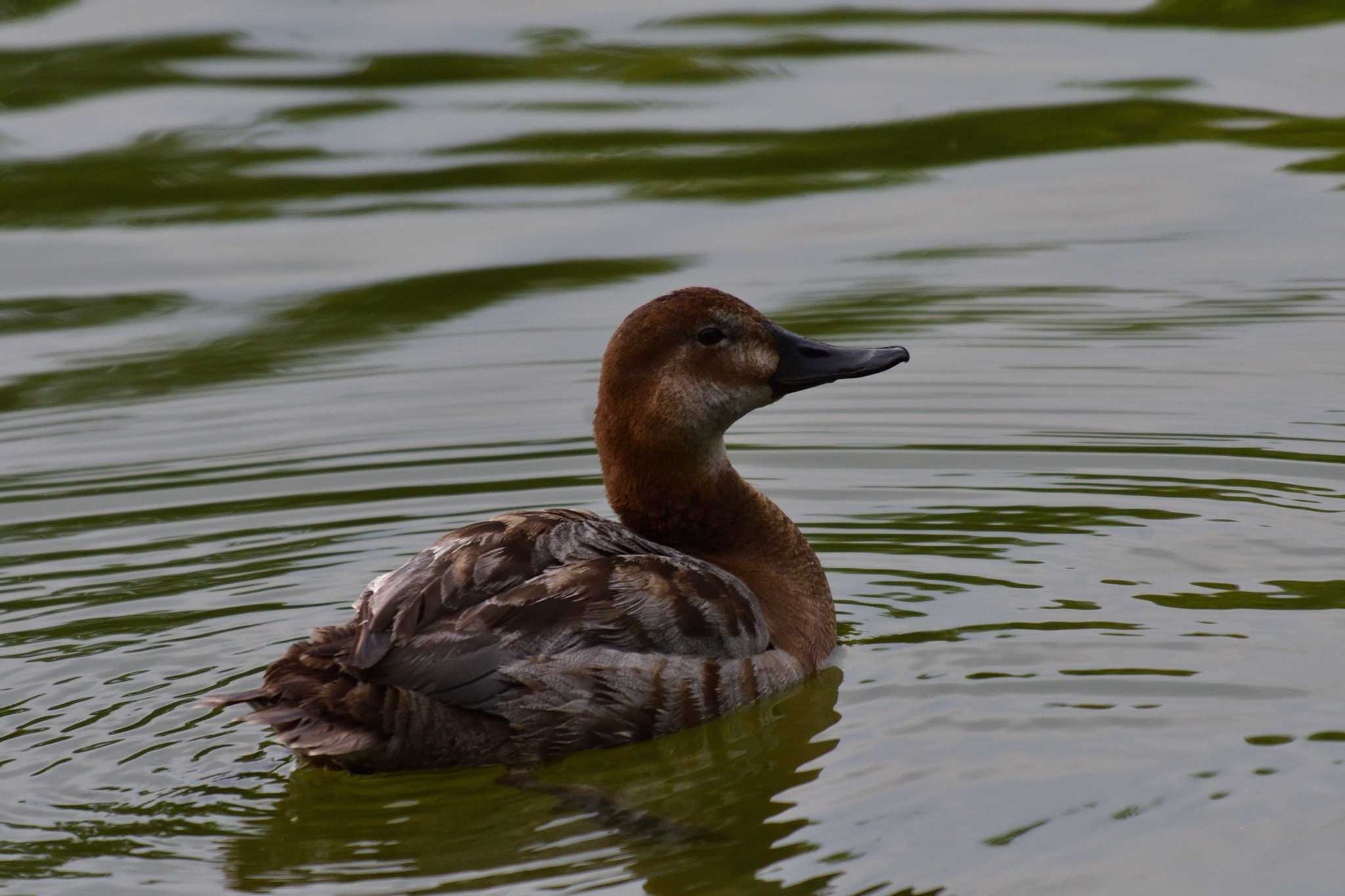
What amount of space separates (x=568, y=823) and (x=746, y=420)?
4564mm

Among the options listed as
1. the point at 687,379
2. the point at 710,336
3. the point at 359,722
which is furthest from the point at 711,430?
the point at 359,722

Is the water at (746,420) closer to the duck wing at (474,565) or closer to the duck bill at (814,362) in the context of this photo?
the duck wing at (474,565)

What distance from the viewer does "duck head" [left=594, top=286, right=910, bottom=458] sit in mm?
7227

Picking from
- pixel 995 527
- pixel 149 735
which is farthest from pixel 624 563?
pixel 995 527

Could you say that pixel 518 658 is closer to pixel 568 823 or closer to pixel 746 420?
pixel 568 823

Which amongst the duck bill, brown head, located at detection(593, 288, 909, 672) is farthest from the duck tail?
the duck bill

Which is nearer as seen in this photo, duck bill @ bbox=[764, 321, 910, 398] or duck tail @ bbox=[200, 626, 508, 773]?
duck tail @ bbox=[200, 626, 508, 773]

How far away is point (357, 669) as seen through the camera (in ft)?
20.3

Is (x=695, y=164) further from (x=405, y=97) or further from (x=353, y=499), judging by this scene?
(x=353, y=499)

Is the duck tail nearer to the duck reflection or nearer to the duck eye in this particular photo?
the duck reflection

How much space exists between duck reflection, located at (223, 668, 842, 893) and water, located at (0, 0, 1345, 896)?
0.07ft

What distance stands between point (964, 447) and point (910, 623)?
208 centimetres

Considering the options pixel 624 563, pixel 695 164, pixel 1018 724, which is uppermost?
pixel 695 164

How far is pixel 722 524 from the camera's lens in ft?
24.4
